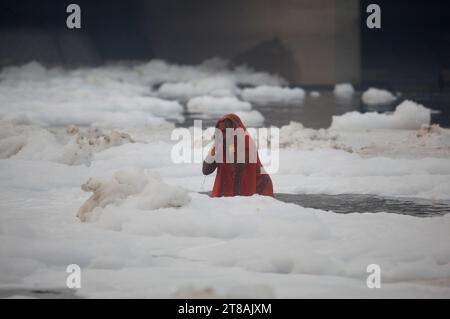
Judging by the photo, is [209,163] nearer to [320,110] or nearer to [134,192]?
[134,192]

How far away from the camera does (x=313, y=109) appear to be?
30062mm

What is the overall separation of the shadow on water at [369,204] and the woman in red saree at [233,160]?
79 centimetres

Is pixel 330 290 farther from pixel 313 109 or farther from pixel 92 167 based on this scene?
pixel 313 109

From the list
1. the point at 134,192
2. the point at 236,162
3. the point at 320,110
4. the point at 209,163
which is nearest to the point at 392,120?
the point at 320,110

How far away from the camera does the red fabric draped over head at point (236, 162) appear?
23.9 feet

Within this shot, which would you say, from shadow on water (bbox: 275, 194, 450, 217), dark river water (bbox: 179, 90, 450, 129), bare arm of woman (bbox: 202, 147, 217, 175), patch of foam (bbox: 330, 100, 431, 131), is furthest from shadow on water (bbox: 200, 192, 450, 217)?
dark river water (bbox: 179, 90, 450, 129)

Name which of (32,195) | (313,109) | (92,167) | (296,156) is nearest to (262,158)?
(296,156)

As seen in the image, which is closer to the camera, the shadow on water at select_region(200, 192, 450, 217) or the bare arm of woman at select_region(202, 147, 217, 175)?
the bare arm of woman at select_region(202, 147, 217, 175)

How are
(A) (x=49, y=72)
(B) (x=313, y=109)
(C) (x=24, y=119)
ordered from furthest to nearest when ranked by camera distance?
(A) (x=49, y=72) → (B) (x=313, y=109) → (C) (x=24, y=119)

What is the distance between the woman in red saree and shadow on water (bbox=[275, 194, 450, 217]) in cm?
79

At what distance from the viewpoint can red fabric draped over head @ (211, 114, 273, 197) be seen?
23.9ft

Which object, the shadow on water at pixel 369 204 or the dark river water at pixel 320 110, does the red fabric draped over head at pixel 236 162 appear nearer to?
the shadow on water at pixel 369 204

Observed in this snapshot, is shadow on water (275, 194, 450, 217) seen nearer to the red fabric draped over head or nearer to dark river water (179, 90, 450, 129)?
the red fabric draped over head
